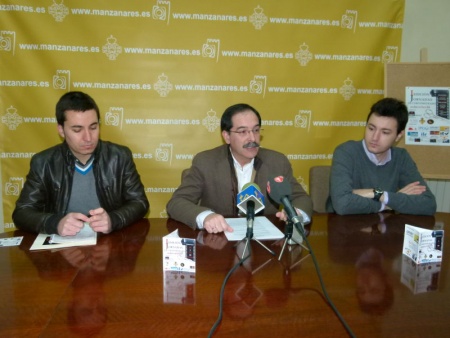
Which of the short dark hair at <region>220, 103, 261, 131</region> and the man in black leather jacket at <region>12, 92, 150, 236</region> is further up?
the short dark hair at <region>220, 103, 261, 131</region>

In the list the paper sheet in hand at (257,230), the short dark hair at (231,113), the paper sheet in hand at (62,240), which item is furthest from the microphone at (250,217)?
the short dark hair at (231,113)

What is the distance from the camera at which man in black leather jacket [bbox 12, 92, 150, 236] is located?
2191 millimetres

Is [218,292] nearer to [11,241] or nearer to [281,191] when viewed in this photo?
[281,191]

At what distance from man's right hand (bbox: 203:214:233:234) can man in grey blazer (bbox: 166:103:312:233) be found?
0.43 meters

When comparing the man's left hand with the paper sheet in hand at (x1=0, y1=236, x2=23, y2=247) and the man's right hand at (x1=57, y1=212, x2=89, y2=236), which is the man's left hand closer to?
the man's right hand at (x1=57, y1=212, x2=89, y2=236)

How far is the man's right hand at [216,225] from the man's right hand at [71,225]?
23.7 inches

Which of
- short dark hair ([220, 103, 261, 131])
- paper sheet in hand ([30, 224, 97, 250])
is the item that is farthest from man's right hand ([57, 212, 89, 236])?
short dark hair ([220, 103, 261, 131])

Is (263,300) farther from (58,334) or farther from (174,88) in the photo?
(174,88)

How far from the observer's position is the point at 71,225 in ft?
5.75

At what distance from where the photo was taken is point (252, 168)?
254 cm

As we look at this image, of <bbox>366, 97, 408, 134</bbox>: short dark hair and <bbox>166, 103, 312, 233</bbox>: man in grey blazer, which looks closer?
<bbox>166, 103, 312, 233</bbox>: man in grey blazer

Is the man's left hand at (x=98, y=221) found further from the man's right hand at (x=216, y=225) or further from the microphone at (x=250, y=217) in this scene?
the microphone at (x=250, y=217)

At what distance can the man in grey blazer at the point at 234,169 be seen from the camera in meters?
2.38

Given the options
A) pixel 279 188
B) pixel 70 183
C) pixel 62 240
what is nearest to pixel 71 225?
pixel 62 240
